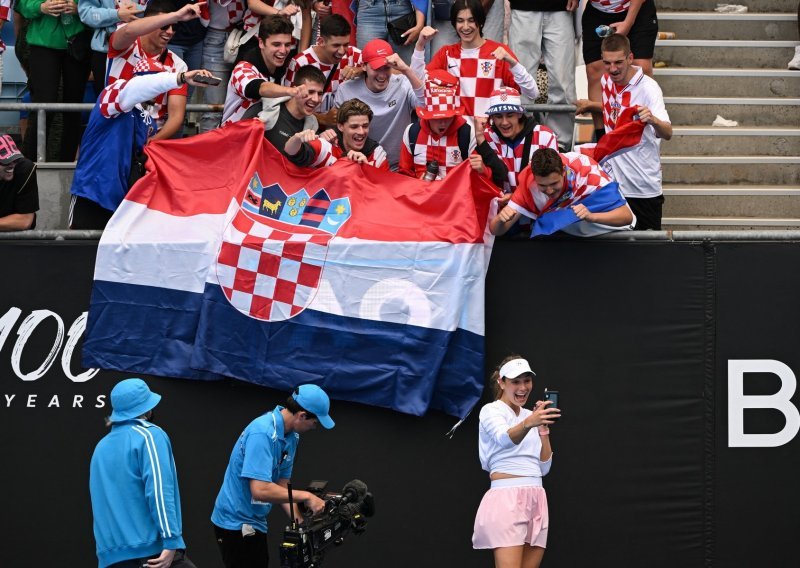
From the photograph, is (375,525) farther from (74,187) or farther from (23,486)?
(74,187)

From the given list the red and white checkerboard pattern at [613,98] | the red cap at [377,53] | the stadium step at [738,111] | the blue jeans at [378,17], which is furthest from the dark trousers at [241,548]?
the stadium step at [738,111]

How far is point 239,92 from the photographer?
10000 millimetres

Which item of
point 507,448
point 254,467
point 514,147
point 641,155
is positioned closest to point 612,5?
point 641,155

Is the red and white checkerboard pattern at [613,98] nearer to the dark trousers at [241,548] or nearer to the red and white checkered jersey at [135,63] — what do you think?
the red and white checkered jersey at [135,63]

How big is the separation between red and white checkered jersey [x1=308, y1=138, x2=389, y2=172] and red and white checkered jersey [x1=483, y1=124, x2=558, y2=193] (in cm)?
80

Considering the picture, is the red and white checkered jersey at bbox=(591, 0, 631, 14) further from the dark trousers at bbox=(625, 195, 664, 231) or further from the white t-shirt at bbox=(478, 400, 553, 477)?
the white t-shirt at bbox=(478, 400, 553, 477)

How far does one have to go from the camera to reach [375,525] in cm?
938

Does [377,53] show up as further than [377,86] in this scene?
No

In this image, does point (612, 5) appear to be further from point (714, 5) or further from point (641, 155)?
point (714, 5)

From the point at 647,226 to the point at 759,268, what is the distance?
0.90m

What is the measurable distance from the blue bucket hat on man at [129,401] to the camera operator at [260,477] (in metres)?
0.62

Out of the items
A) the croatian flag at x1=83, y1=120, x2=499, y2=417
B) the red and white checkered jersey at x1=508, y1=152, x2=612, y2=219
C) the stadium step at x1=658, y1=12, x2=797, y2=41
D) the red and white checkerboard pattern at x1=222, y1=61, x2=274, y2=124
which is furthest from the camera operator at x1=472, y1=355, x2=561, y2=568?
the stadium step at x1=658, y1=12, x2=797, y2=41

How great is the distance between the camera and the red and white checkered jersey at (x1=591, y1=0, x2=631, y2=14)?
35.8 feet

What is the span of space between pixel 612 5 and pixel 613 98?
1.33 metres
